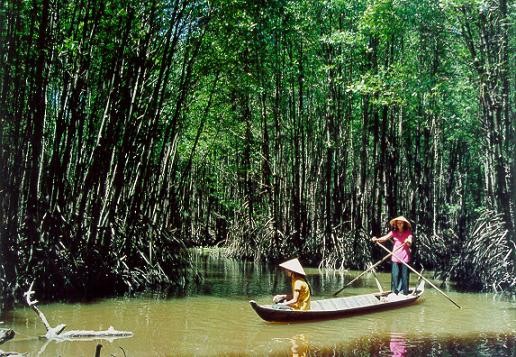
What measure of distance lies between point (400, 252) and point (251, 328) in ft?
12.1

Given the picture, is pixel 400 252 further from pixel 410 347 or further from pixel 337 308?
pixel 410 347

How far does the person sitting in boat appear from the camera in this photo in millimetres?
8508

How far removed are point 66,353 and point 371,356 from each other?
10.5 ft

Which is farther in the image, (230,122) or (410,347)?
(230,122)

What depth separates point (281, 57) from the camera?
18.3m

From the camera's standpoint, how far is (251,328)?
27.6 ft

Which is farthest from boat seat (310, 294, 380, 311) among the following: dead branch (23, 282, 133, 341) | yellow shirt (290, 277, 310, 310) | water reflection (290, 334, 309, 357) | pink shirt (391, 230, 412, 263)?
dead branch (23, 282, 133, 341)

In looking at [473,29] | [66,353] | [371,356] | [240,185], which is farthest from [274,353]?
[240,185]

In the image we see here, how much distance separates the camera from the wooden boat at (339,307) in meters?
8.44

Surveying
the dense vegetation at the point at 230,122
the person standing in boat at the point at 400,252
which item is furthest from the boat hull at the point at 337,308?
the dense vegetation at the point at 230,122

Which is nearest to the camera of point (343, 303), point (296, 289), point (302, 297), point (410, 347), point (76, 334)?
point (76, 334)

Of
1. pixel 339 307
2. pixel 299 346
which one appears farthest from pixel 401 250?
pixel 299 346

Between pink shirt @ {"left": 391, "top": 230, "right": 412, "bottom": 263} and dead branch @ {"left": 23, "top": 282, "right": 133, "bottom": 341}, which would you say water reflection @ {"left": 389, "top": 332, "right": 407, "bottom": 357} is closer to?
pink shirt @ {"left": 391, "top": 230, "right": 412, "bottom": 263}

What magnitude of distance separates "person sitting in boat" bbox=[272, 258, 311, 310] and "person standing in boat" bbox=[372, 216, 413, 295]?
8.74 ft
